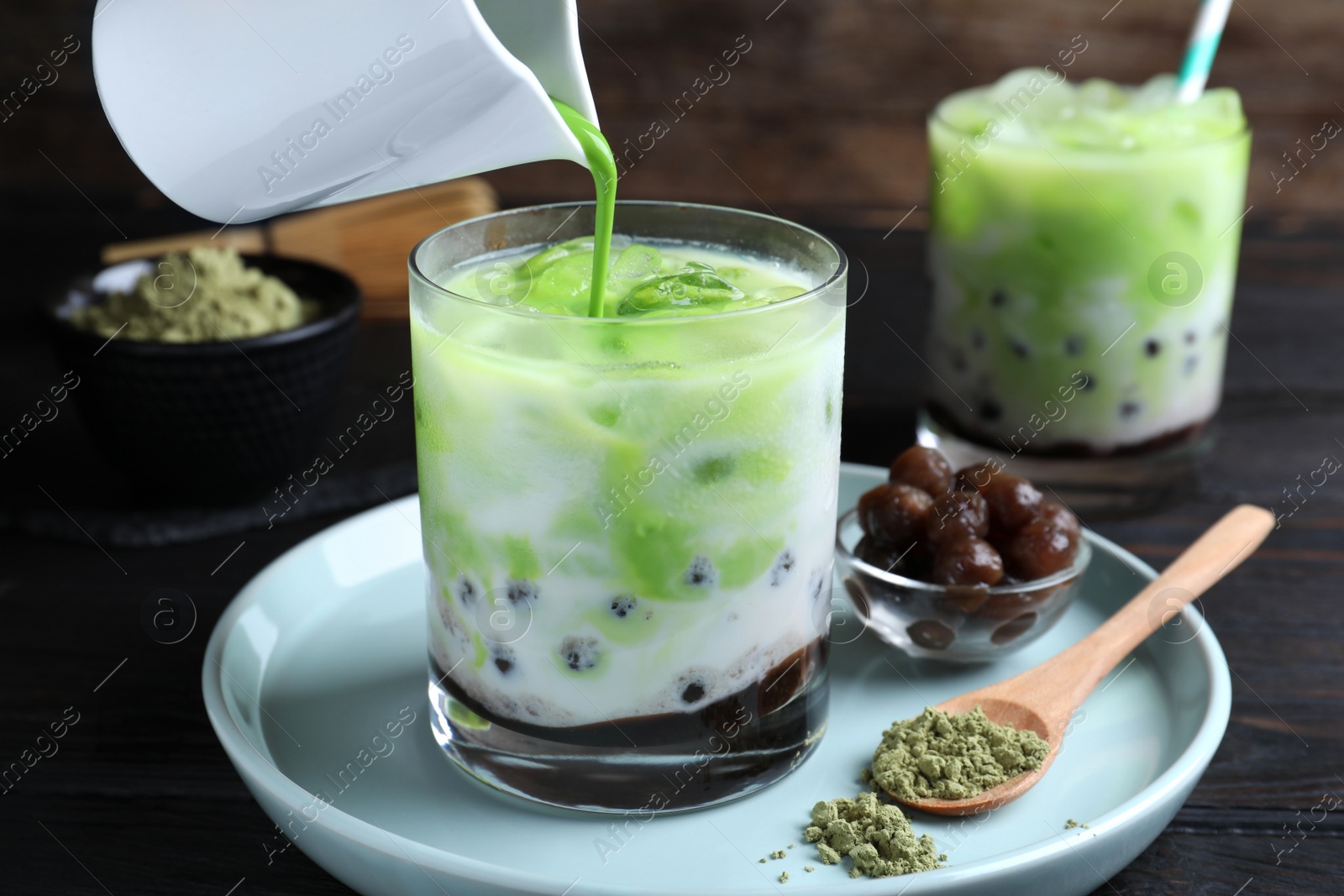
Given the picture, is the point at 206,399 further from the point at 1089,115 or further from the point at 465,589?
the point at 1089,115

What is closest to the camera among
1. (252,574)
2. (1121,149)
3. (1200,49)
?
(252,574)

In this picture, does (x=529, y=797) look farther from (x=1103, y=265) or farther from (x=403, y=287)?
(x=403, y=287)

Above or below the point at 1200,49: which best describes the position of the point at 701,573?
below

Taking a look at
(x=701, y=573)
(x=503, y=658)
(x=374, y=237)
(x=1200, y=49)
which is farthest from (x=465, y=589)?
(x=374, y=237)

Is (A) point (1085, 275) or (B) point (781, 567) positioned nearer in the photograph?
(B) point (781, 567)

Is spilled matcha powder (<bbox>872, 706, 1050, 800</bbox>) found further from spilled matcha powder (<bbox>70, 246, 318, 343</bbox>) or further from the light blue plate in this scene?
spilled matcha powder (<bbox>70, 246, 318, 343</bbox>)

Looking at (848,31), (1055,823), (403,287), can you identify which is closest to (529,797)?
(1055,823)

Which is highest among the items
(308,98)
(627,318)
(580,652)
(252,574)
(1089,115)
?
(308,98)

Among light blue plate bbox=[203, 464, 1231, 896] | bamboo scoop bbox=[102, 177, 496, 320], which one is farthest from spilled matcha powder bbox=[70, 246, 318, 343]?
bamboo scoop bbox=[102, 177, 496, 320]
